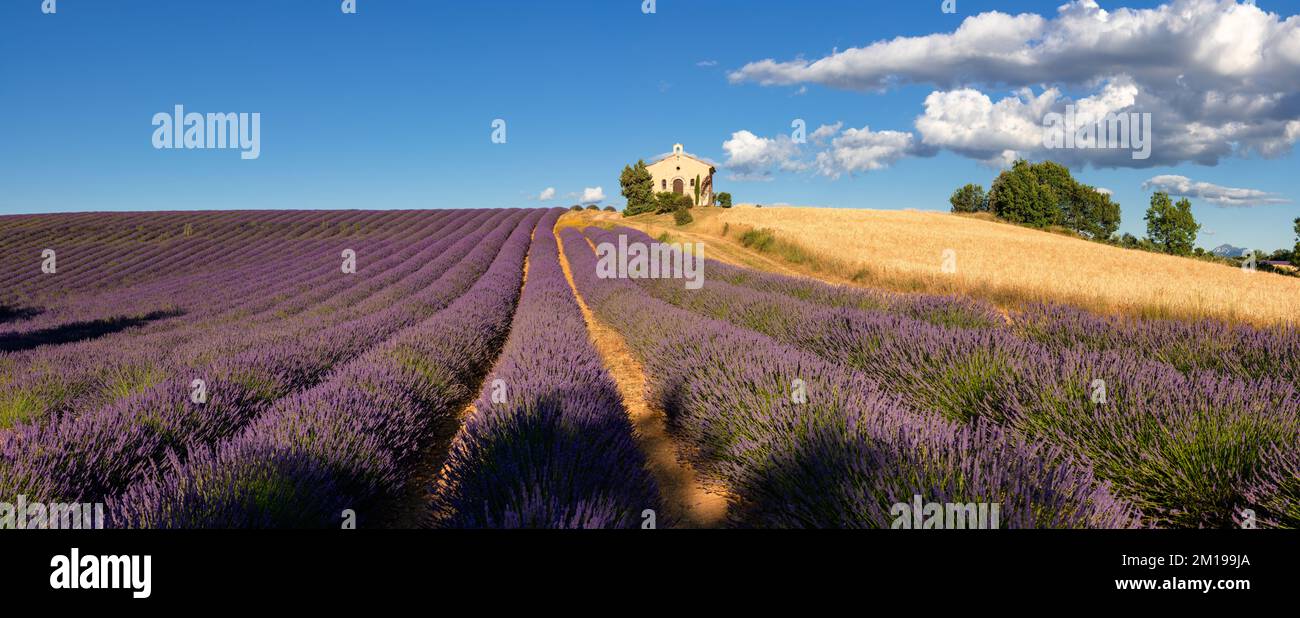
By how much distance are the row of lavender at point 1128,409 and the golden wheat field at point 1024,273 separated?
144 inches

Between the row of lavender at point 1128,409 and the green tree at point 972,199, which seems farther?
the green tree at point 972,199

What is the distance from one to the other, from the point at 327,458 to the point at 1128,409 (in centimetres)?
371

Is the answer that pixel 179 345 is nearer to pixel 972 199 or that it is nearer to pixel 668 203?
pixel 668 203

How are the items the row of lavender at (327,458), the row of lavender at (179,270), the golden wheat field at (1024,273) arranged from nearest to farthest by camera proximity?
the row of lavender at (327,458)
the golden wheat field at (1024,273)
the row of lavender at (179,270)

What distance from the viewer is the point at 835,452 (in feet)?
7.14

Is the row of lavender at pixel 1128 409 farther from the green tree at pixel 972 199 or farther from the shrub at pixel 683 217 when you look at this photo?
the green tree at pixel 972 199

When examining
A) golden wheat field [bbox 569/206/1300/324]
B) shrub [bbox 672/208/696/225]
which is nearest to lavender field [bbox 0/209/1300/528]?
golden wheat field [bbox 569/206/1300/324]

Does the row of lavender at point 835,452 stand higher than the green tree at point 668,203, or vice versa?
the green tree at point 668,203

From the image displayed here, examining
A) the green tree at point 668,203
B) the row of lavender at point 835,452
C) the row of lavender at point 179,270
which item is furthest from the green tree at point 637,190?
the row of lavender at point 835,452

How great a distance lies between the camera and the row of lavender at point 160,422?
2.32 m

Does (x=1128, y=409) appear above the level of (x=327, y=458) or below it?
above

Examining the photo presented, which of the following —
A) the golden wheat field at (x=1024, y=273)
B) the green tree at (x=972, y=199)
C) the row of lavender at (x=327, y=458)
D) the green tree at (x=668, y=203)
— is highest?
the green tree at (x=972, y=199)

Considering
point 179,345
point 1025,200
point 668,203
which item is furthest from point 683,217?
point 1025,200
